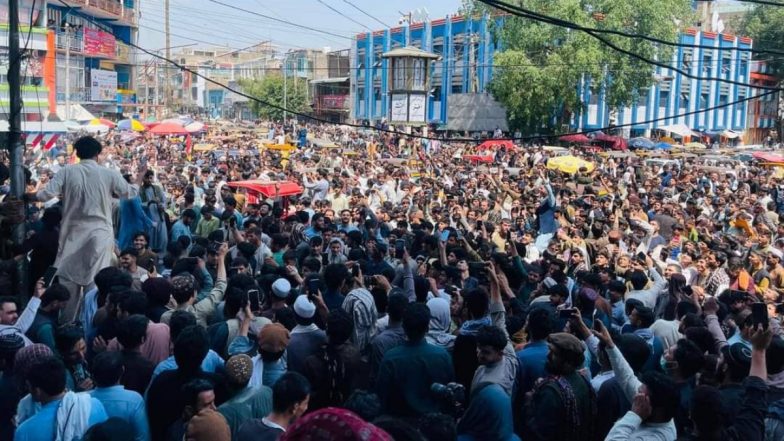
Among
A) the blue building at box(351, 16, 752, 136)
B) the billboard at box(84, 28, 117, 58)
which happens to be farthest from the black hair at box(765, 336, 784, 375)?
the billboard at box(84, 28, 117, 58)

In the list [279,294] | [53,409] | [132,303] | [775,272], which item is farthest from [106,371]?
[775,272]

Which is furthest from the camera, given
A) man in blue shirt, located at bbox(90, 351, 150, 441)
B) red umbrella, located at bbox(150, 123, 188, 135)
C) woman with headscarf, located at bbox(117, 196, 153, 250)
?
red umbrella, located at bbox(150, 123, 188, 135)

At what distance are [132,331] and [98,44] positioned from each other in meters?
51.1

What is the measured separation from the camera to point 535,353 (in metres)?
5.12

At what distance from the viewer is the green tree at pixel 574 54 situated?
39312mm

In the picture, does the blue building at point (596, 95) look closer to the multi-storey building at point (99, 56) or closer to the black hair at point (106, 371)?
the multi-storey building at point (99, 56)

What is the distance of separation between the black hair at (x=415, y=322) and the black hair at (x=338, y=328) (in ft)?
1.11

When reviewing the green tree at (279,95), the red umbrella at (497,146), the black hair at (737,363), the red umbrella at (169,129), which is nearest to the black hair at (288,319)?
the black hair at (737,363)

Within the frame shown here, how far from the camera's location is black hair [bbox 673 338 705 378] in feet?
15.3

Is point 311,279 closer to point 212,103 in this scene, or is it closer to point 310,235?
A: point 310,235

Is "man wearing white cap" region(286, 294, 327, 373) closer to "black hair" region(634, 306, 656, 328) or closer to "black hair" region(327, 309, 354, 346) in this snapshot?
"black hair" region(327, 309, 354, 346)

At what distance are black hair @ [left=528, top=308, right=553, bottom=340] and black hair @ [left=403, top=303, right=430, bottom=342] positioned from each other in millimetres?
651

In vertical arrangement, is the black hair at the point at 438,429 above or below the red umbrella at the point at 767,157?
below

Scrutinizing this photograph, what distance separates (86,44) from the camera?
167 ft
